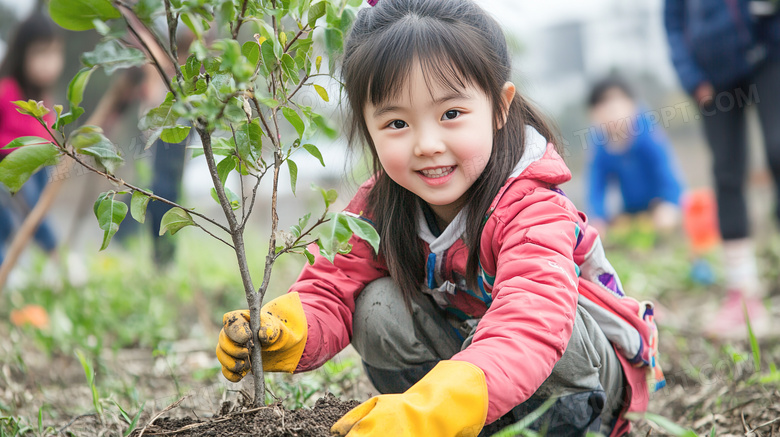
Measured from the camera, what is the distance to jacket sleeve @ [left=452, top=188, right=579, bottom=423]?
1.12m

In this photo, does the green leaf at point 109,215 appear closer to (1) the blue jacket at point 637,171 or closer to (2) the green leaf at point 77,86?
(2) the green leaf at point 77,86

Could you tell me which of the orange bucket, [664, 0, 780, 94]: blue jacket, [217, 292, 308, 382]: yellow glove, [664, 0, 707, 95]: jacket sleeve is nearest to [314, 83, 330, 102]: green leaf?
[217, 292, 308, 382]: yellow glove

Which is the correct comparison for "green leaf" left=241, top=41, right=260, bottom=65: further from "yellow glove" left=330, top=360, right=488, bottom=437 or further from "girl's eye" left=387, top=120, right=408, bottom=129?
"yellow glove" left=330, top=360, right=488, bottom=437

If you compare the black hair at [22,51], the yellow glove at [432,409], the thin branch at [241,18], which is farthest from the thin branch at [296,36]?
the black hair at [22,51]

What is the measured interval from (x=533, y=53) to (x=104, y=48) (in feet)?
24.1

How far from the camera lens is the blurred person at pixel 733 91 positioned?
109 inches

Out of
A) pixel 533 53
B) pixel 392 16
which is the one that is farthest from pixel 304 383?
pixel 533 53

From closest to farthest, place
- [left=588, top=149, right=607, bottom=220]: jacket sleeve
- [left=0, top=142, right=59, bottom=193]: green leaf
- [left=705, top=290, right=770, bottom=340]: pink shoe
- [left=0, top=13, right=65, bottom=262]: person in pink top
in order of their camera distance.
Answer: [left=0, top=142, right=59, bottom=193]: green leaf → [left=705, top=290, right=770, bottom=340]: pink shoe → [left=0, top=13, right=65, bottom=262]: person in pink top → [left=588, top=149, right=607, bottom=220]: jacket sleeve

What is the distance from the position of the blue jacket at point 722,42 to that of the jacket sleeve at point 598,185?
7.50 ft

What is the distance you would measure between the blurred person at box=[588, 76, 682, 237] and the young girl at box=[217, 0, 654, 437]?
377 centimetres

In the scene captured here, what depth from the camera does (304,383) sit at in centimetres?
161

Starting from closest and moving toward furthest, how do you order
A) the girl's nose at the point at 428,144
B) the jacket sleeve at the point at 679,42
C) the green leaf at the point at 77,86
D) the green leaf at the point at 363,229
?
1. the green leaf at the point at 77,86
2. the green leaf at the point at 363,229
3. the girl's nose at the point at 428,144
4. the jacket sleeve at the point at 679,42

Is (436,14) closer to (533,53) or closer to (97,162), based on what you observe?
(97,162)

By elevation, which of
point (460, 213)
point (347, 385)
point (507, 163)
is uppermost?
point (507, 163)
